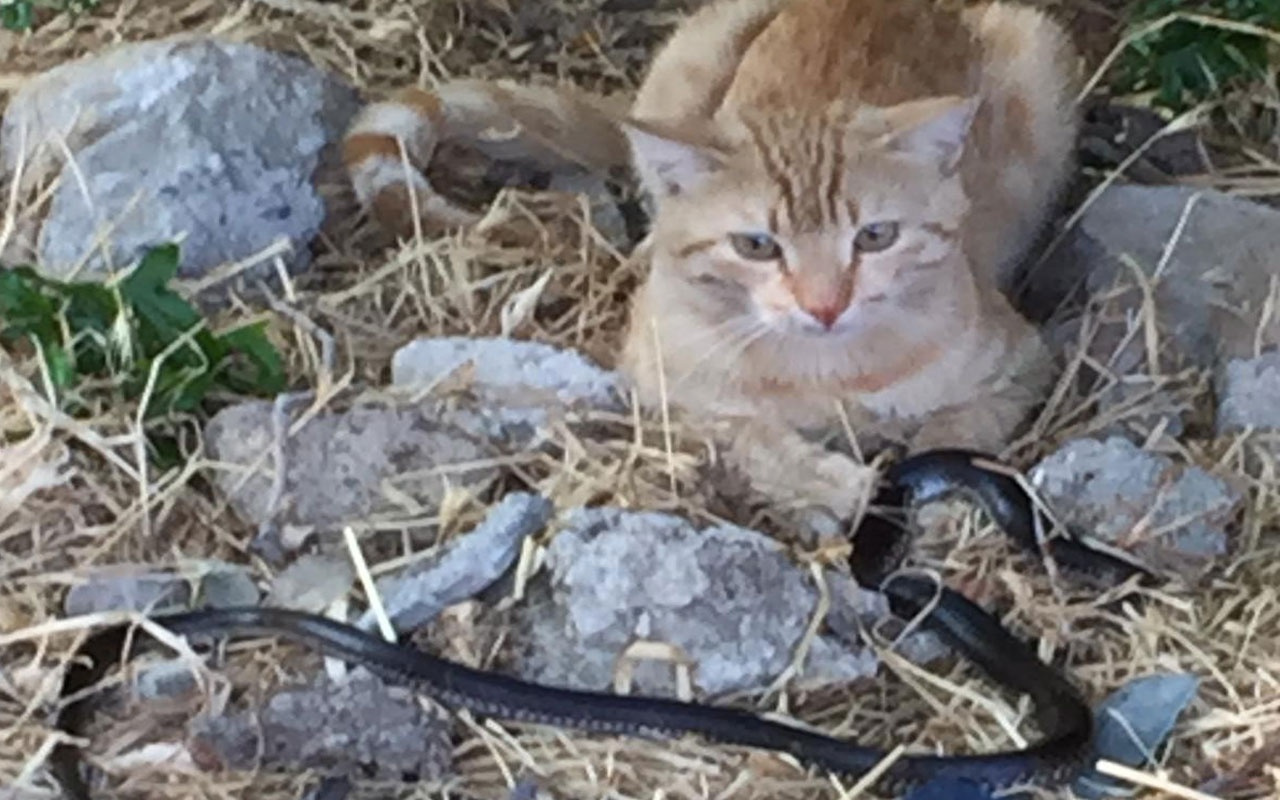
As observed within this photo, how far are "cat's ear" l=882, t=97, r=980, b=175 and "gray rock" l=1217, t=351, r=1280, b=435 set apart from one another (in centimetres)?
50

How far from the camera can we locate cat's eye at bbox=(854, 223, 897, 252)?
232 centimetres

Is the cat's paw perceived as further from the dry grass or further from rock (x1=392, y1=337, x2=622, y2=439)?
rock (x1=392, y1=337, x2=622, y2=439)

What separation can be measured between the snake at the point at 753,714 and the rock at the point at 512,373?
431 millimetres

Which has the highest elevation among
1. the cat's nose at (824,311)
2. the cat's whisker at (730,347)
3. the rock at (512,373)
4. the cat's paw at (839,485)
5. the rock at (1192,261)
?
the cat's nose at (824,311)

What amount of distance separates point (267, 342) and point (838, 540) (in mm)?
765

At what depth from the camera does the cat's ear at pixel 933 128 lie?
226 cm

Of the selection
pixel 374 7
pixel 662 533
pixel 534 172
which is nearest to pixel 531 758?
pixel 662 533

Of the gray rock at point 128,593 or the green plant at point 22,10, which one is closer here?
the gray rock at point 128,593

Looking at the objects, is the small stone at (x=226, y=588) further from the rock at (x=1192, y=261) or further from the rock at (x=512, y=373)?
the rock at (x=1192, y=261)

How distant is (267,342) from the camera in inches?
99.4

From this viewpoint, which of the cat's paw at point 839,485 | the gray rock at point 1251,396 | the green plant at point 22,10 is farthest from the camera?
the green plant at point 22,10

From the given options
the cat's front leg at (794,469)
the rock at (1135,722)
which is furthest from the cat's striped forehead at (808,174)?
the rock at (1135,722)

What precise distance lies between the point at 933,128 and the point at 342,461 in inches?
31.6

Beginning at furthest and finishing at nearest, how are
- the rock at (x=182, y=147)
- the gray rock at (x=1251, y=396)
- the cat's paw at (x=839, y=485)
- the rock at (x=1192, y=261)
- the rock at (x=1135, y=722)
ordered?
the rock at (x=182, y=147) → the rock at (x=1192, y=261) → the gray rock at (x=1251, y=396) → the cat's paw at (x=839, y=485) → the rock at (x=1135, y=722)
